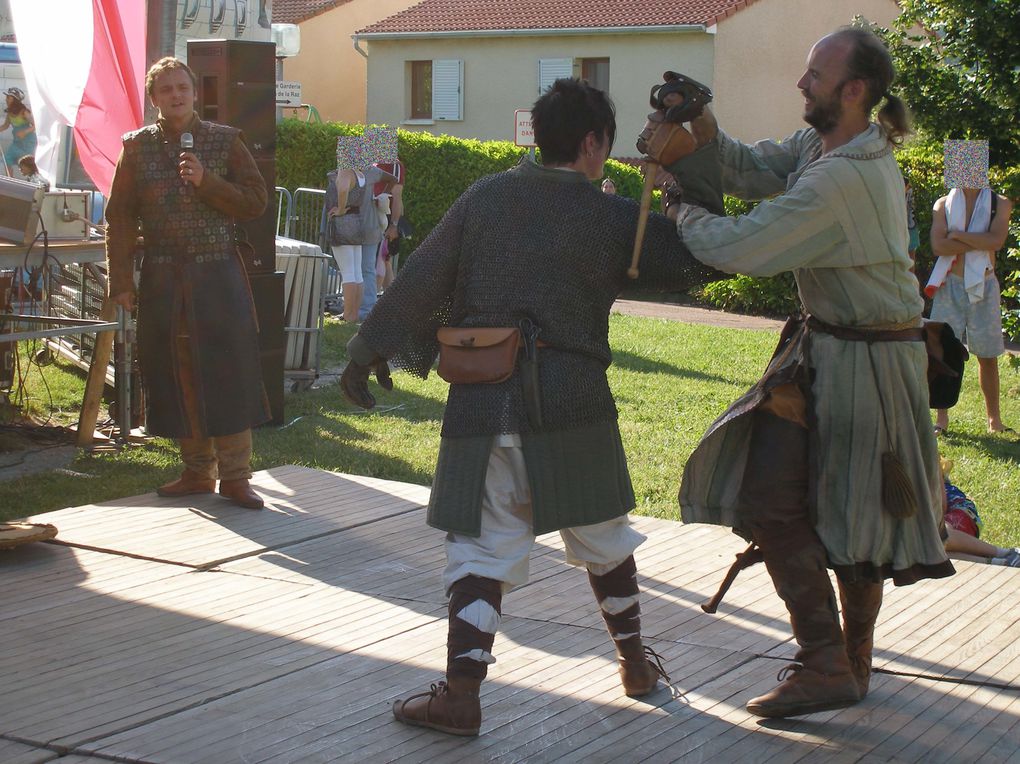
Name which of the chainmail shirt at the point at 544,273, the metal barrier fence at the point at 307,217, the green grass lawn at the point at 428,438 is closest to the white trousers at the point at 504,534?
the chainmail shirt at the point at 544,273

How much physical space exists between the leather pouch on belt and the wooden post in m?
4.21

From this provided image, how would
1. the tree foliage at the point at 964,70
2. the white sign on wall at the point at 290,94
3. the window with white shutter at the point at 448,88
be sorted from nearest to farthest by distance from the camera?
the tree foliage at the point at 964,70 < the white sign on wall at the point at 290,94 < the window with white shutter at the point at 448,88

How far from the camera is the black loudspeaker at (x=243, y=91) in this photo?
7332mm

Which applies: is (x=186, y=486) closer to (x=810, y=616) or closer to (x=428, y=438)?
(x=428, y=438)

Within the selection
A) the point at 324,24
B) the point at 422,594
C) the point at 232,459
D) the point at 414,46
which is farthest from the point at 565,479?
the point at 324,24

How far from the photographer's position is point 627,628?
3.59 m

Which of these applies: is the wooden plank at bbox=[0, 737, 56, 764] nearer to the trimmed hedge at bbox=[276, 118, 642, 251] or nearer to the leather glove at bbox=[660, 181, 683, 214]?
the leather glove at bbox=[660, 181, 683, 214]

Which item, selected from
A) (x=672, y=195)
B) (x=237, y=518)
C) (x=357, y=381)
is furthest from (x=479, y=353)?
(x=237, y=518)

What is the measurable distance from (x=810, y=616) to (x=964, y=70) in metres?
8.07

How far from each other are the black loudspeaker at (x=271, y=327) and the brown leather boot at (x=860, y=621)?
15.2 feet

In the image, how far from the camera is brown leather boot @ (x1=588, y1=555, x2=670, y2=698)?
355cm

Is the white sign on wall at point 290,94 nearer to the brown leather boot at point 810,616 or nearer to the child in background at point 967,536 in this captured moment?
the child in background at point 967,536

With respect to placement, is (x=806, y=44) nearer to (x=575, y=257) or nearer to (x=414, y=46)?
(x=414, y=46)

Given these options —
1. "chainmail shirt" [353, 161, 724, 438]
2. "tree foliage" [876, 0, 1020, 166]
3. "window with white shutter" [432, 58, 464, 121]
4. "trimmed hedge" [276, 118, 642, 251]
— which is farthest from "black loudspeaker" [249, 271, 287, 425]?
"window with white shutter" [432, 58, 464, 121]
